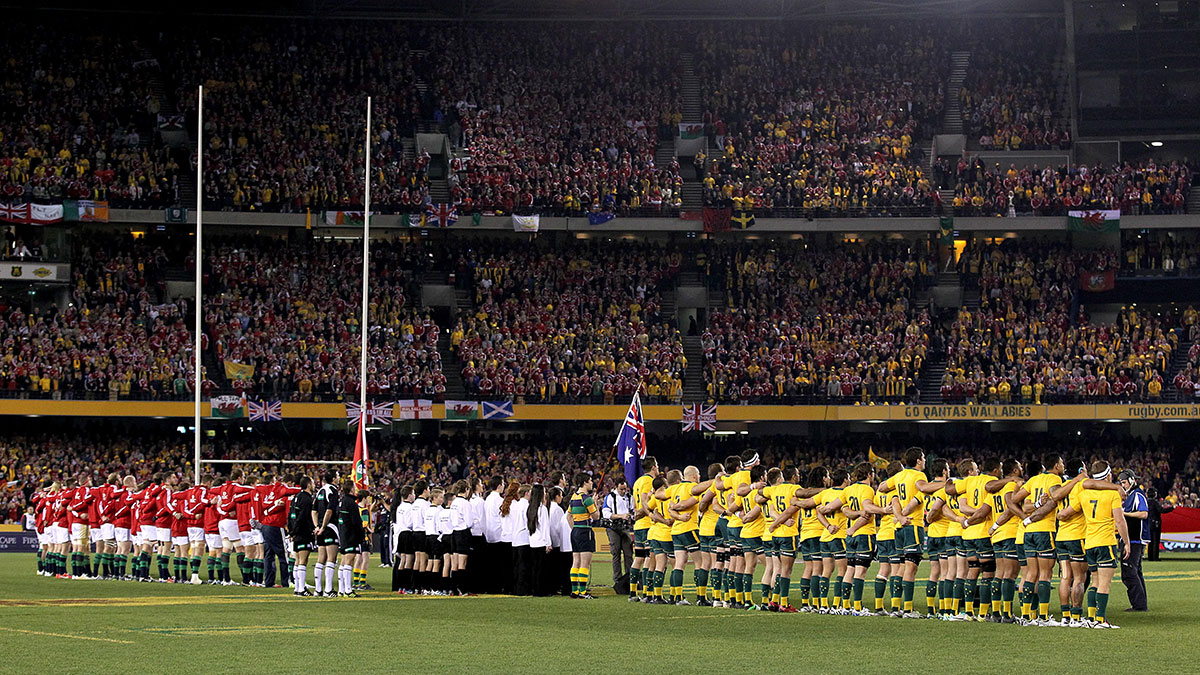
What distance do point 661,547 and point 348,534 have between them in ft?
15.8

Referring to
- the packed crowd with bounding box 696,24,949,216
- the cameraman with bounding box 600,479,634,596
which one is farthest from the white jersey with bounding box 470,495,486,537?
the packed crowd with bounding box 696,24,949,216

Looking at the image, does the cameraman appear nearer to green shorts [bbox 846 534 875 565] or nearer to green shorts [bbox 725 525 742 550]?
green shorts [bbox 725 525 742 550]

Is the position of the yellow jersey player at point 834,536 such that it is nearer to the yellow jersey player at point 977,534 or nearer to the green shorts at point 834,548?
the green shorts at point 834,548

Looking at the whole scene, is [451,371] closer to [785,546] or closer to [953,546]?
[785,546]

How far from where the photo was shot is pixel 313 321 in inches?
2099

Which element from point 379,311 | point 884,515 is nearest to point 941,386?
point 379,311

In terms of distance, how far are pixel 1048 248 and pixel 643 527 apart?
1467 inches

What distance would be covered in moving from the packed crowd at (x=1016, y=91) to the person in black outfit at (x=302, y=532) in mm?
40974

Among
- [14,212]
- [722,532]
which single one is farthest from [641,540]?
[14,212]

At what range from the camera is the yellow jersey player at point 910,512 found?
64.3 feet

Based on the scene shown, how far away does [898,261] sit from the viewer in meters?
57.4

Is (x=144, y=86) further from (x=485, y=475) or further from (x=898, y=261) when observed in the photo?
(x=898, y=261)

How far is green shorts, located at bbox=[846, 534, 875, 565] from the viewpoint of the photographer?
789 inches

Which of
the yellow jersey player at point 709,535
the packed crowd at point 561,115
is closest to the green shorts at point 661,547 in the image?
the yellow jersey player at point 709,535
